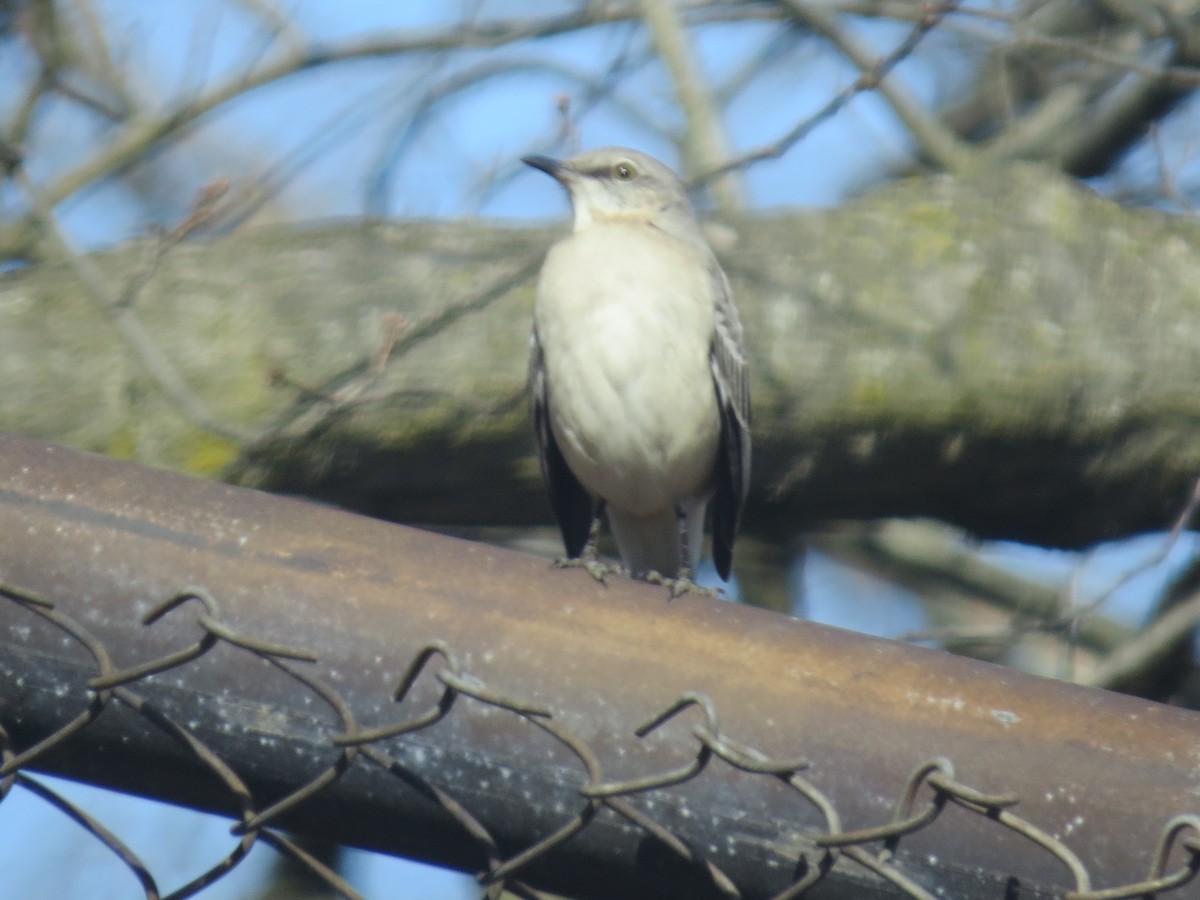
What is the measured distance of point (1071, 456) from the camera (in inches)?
197

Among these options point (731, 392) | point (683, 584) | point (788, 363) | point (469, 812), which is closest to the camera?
point (469, 812)

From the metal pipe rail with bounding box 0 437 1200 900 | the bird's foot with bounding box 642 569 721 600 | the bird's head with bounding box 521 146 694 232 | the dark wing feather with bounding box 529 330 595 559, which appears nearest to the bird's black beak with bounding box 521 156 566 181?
the bird's head with bounding box 521 146 694 232

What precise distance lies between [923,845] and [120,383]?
3355 millimetres

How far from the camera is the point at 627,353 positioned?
179 inches

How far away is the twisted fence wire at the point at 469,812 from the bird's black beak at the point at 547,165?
3.44 m

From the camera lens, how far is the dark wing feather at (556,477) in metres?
4.68

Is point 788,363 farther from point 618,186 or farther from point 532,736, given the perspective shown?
point 532,736

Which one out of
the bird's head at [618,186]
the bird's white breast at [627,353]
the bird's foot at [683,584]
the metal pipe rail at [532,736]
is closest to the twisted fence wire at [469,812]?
the metal pipe rail at [532,736]

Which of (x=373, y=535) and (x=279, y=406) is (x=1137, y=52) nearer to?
(x=279, y=406)

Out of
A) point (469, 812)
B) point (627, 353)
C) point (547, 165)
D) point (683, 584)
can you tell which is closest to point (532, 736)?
point (469, 812)

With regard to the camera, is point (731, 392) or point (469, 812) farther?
point (731, 392)

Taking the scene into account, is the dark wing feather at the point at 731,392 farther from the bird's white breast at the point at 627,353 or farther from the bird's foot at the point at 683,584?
the bird's foot at the point at 683,584

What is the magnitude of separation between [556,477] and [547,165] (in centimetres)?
111

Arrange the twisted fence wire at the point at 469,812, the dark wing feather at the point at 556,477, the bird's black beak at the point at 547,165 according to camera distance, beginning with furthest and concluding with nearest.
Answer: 1. the bird's black beak at the point at 547,165
2. the dark wing feather at the point at 556,477
3. the twisted fence wire at the point at 469,812
